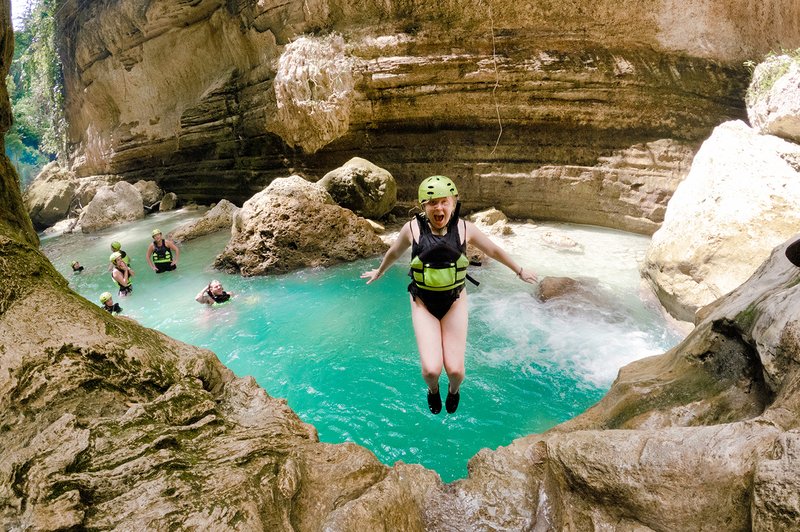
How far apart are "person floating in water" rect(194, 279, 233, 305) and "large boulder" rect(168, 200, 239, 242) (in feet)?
16.6

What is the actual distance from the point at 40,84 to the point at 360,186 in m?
21.9

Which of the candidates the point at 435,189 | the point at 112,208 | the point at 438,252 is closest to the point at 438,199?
the point at 435,189

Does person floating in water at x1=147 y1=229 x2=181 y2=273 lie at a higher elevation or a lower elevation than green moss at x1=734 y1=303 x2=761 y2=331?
lower

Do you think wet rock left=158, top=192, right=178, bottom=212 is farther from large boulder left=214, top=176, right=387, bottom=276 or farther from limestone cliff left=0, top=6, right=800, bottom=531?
limestone cliff left=0, top=6, right=800, bottom=531

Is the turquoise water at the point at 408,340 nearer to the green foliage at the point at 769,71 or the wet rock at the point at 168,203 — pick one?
the green foliage at the point at 769,71

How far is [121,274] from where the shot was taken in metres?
8.37

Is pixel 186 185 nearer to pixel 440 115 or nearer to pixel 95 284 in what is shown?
pixel 95 284

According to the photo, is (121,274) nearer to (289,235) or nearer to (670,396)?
(289,235)

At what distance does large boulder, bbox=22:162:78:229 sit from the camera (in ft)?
60.1

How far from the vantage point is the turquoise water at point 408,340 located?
14.6 feet

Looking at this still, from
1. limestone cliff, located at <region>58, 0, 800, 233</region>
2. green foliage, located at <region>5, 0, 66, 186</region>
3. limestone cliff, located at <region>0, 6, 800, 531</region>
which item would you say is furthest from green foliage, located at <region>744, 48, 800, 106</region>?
green foliage, located at <region>5, 0, 66, 186</region>

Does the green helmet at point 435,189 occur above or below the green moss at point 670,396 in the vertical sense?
above

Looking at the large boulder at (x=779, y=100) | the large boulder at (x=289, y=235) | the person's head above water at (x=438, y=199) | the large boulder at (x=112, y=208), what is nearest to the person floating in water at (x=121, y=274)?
the large boulder at (x=289, y=235)

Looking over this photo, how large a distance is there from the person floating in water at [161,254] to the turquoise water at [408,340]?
248 millimetres
